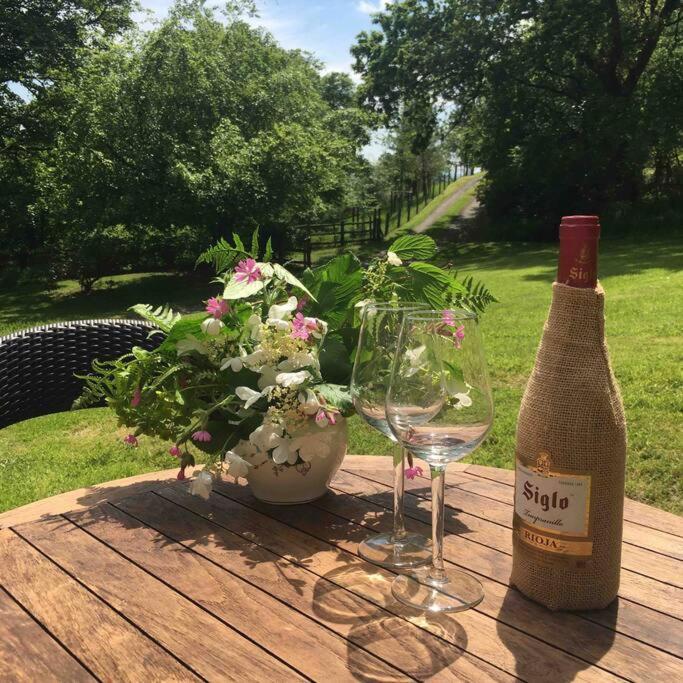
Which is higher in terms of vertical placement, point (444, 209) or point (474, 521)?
point (444, 209)

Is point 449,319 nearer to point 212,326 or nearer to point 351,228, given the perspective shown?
point 212,326

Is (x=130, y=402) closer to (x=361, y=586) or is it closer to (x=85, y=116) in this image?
(x=361, y=586)

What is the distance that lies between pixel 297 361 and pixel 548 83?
76.7 ft

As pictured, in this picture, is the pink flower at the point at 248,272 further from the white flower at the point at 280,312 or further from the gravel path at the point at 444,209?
the gravel path at the point at 444,209

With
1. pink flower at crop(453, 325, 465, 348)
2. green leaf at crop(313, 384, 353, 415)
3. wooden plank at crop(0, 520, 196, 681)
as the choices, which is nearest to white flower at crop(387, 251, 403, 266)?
green leaf at crop(313, 384, 353, 415)

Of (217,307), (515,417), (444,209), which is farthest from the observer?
(444,209)

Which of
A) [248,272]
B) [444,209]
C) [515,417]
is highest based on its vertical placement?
[444,209]

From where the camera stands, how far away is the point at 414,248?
1.63 m

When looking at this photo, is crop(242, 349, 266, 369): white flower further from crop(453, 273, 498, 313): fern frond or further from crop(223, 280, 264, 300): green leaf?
crop(453, 273, 498, 313): fern frond

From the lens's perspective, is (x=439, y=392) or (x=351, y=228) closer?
(x=439, y=392)

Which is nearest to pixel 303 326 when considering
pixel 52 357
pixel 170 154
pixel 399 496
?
pixel 399 496

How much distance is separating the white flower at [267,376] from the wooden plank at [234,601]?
14.1 inches

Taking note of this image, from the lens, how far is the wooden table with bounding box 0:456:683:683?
0.98m

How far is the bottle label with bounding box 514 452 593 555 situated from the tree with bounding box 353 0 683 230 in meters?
20.8
